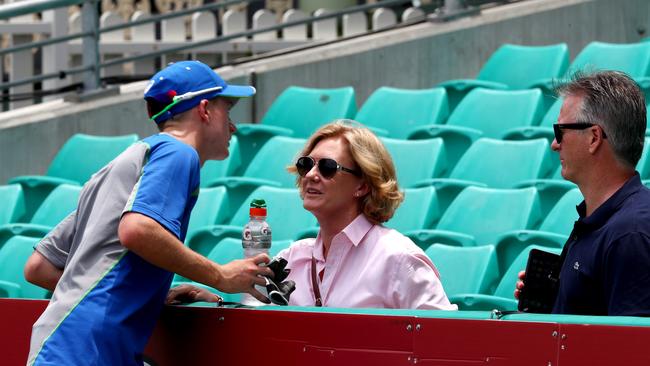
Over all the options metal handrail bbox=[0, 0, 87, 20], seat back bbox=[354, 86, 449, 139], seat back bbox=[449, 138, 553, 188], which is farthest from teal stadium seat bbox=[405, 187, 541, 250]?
metal handrail bbox=[0, 0, 87, 20]

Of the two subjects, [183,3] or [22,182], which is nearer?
[22,182]

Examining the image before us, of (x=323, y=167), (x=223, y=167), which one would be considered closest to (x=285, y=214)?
(x=223, y=167)

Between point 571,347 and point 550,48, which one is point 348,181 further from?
point 550,48

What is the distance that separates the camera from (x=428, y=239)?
5730 mm

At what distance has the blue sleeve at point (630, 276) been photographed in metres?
3.31

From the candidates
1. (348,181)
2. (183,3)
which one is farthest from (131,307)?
(183,3)

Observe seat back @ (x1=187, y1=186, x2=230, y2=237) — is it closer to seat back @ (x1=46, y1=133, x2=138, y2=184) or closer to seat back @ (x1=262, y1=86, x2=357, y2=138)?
seat back @ (x1=46, y1=133, x2=138, y2=184)

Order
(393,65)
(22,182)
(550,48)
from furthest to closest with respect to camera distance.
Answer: (393,65)
(550,48)
(22,182)

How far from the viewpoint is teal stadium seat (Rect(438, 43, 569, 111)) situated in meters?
8.22

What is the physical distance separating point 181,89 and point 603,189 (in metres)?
1.19

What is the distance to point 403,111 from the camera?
7914mm

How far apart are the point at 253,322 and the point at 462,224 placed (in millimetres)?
2405

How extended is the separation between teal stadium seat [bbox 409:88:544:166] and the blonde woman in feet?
9.75

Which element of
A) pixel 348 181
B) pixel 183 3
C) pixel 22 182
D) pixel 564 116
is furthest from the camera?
pixel 183 3
